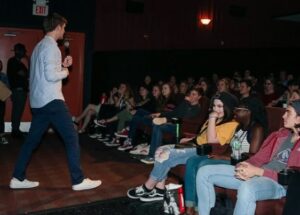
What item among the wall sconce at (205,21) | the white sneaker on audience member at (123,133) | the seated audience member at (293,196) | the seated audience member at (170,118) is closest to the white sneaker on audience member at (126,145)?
the white sneaker on audience member at (123,133)

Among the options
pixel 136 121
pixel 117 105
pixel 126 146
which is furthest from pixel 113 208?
pixel 117 105

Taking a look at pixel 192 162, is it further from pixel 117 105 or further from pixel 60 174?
pixel 117 105

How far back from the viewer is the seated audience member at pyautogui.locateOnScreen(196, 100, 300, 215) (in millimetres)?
2684

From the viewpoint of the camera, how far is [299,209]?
2.37 meters

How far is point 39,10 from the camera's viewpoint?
7.62 metres

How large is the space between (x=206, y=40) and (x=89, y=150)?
5.20m

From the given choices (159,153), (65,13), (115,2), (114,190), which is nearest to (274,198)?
(159,153)

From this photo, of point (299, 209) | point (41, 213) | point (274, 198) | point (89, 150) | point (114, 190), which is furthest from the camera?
A: point (89, 150)

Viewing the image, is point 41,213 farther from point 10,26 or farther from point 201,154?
point 10,26

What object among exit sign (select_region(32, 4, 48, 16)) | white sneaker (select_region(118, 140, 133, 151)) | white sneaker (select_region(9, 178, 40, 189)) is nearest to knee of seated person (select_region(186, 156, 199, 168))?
white sneaker (select_region(9, 178, 40, 189))

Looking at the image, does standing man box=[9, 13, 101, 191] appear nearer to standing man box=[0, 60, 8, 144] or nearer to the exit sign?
standing man box=[0, 60, 8, 144]

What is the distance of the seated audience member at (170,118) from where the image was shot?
523 cm

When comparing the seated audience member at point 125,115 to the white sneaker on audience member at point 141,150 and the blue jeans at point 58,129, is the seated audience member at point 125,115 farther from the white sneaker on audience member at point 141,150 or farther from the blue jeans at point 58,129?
the blue jeans at point 58,129

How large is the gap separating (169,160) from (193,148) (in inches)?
9.5
